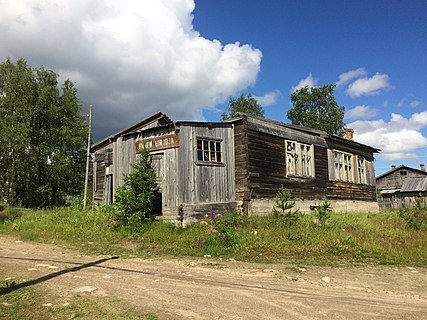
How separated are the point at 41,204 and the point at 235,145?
22604 millimetres

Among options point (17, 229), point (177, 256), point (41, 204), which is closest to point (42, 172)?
point (41, 204)

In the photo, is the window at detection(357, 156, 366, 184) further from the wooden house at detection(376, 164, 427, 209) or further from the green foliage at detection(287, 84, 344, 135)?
the green foliage at detection(287, 84, 344, 135)

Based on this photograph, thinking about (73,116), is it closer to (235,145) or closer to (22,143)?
(22,143)

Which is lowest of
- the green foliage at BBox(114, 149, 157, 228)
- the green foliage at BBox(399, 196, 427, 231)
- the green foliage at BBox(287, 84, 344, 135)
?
the green foliage at BBox(399, 196, 427, 231)

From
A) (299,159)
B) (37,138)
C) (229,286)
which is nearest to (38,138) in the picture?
(37,138)

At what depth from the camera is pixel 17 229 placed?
49.1 ft

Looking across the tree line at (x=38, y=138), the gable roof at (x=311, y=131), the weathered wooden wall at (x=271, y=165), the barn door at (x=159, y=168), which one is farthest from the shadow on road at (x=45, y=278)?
the tree line at (x=38, y=138)

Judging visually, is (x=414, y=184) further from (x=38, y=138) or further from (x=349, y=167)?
(x=38, y=138)

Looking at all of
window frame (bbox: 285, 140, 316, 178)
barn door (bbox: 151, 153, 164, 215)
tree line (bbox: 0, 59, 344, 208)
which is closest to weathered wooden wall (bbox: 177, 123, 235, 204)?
barn door (bbox: 151, 153, 164, 215)

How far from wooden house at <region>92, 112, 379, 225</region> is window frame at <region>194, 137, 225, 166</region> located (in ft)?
0.15

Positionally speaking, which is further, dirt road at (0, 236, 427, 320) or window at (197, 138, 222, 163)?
window at (197, 138, 222, 163)

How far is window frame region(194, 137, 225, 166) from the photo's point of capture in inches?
567

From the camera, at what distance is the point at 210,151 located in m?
14.8

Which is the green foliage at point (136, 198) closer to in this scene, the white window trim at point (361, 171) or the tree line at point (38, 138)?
the white window trim at point (361, 171)
